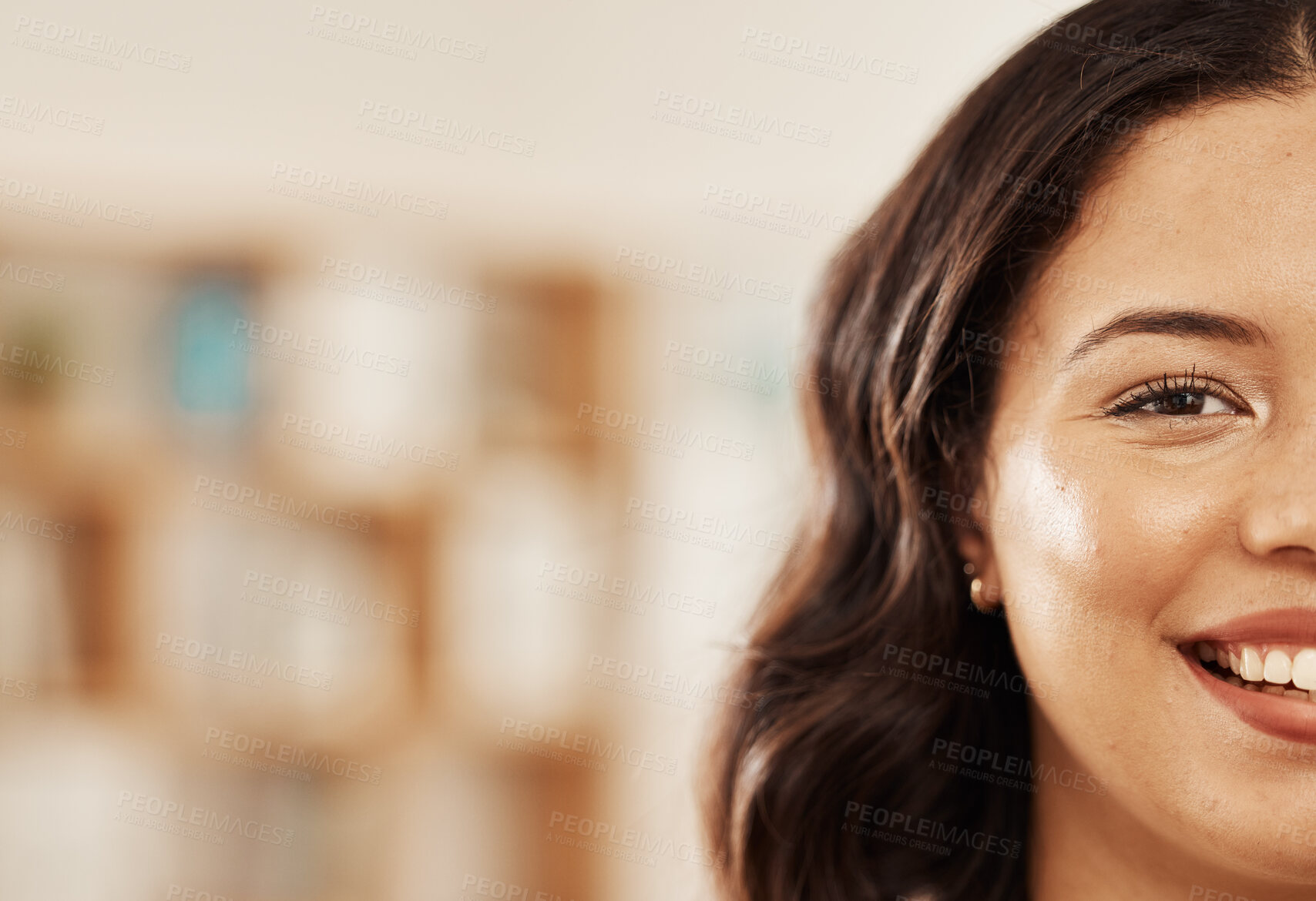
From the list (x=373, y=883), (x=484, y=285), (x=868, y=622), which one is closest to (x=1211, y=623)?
(x=868, y=622)

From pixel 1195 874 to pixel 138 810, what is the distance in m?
2.42

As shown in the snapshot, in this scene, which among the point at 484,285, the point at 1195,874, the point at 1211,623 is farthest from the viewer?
the point at 484,285

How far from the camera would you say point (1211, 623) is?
0.81 meters

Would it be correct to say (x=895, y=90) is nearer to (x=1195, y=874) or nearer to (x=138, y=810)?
(x=1195, y=874)
